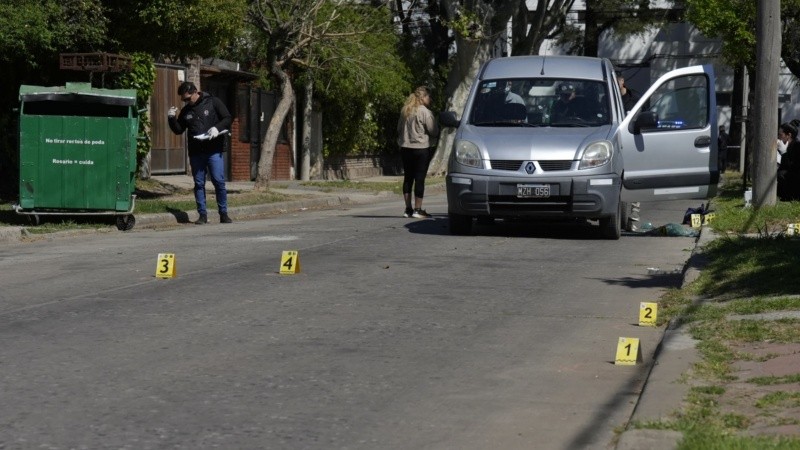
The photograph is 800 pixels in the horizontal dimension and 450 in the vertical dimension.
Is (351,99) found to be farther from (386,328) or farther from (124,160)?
(386,328)

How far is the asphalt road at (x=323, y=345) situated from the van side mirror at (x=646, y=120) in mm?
1745

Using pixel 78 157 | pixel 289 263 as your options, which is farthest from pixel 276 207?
pixel 289 263

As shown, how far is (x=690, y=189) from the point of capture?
49.7ft

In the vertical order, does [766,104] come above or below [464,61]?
below

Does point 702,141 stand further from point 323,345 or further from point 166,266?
point 323,345

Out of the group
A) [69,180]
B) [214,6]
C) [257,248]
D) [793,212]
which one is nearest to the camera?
[257,248]

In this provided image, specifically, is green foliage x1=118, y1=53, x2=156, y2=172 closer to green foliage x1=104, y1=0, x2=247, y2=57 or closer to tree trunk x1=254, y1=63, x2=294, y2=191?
tree trunk x1=254, y1=63, x2=294, y2=191

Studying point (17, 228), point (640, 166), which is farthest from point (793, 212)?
point (17, 228)

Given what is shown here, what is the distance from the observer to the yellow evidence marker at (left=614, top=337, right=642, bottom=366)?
7.40 metres

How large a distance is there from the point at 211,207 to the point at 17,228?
4.69m

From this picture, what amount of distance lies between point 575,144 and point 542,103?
1156 millimetres

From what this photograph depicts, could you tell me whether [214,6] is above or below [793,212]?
above

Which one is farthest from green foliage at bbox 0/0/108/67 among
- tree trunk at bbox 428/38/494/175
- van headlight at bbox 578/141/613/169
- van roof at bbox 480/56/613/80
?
tree trunk at bbox 428/38/494/175

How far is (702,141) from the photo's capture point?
1512cm
